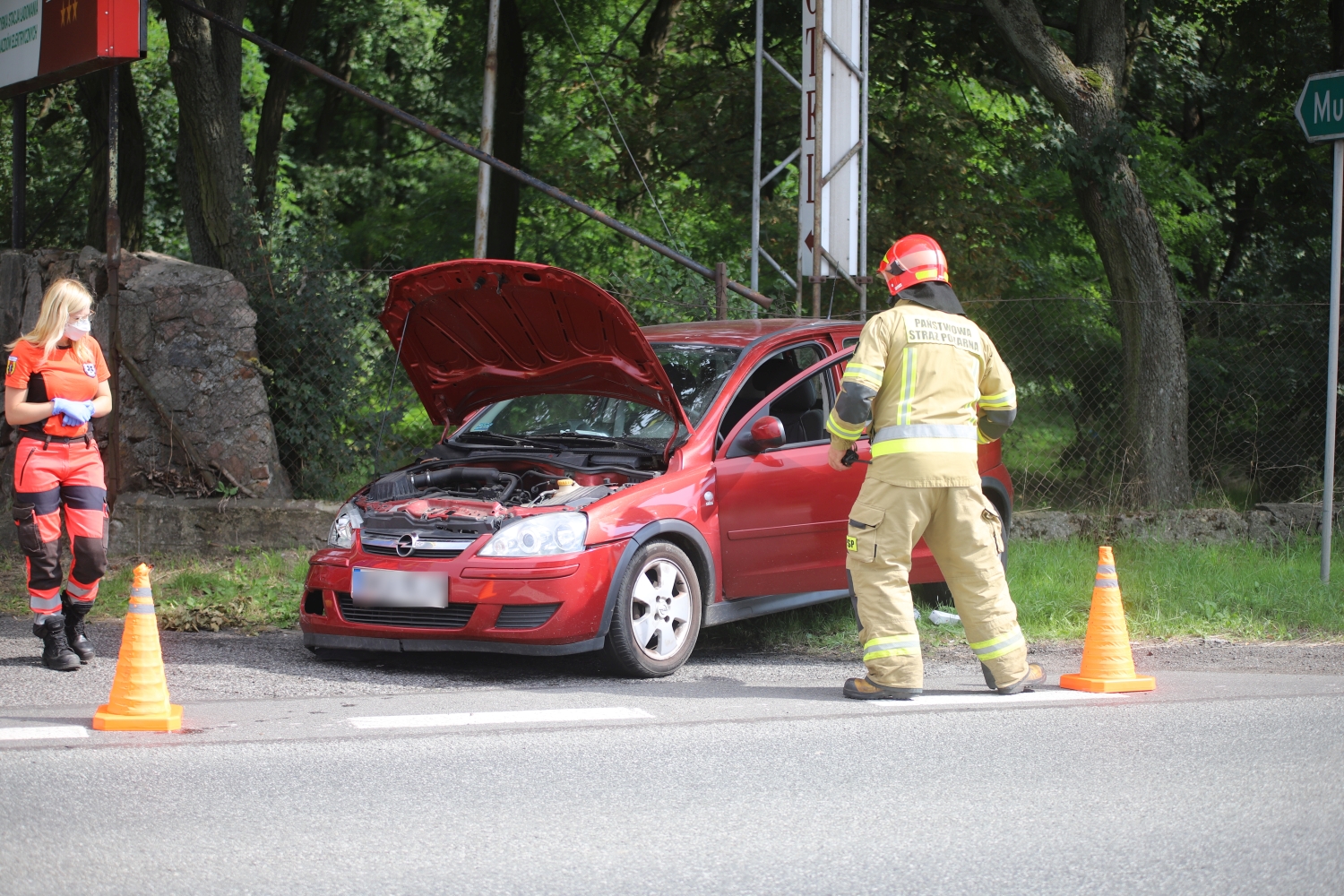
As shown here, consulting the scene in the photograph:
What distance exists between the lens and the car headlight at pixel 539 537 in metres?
6.02

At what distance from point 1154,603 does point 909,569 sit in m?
3.24

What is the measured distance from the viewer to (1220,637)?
7.79 m

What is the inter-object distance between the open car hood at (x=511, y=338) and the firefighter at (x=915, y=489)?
1207mm

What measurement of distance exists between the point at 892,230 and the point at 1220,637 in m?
10.4

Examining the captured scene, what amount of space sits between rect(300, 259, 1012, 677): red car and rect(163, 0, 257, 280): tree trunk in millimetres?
5099

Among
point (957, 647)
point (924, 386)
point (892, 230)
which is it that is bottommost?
point (957, 647)

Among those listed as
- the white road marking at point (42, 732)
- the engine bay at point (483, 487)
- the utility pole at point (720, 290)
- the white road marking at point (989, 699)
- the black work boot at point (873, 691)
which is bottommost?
the white road marking at point (989, 699)

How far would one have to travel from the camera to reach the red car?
6043mm

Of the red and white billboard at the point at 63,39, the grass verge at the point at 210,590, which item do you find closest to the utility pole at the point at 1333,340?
the grass verge at the point at 210,590

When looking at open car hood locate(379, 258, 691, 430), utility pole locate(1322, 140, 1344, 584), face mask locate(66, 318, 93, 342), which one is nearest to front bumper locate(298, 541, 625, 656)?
open car hood locate(379, 258, 691, 430)

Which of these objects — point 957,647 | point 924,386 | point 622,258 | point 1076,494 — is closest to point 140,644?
point 924,386

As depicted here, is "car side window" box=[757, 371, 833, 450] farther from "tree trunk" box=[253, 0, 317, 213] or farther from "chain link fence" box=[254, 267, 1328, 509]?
"tree trunk" box=[253, 0, 317, 213]

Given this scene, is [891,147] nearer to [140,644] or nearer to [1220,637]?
[1220,637]

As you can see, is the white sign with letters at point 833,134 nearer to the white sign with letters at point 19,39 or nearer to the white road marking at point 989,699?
the white road marking at point 989,699
